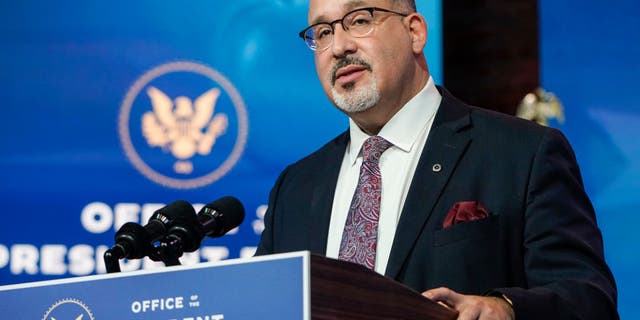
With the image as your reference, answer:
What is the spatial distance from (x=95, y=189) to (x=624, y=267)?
6.17 feet

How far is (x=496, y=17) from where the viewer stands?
14.7 feet

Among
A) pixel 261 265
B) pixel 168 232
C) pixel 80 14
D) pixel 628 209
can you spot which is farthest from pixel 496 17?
pixel 261 265

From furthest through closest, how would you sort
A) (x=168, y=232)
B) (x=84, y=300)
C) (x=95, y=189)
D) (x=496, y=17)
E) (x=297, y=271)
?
(x=496, y=17)
(x=95, y=189)
(x=168, y=232)
(x=84, y=300)
(x=297, y=271)

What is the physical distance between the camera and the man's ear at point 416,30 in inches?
97.3

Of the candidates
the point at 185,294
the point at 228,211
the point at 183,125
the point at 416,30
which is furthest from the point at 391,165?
the point at 183,125

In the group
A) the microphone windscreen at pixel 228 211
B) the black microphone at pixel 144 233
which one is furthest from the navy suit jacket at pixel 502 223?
the black microphone at pixel 144 233

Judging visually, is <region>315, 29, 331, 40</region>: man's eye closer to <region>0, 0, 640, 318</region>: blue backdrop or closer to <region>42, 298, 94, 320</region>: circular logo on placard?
<region>42, 298, 94, 320</region>: circular logo on placard

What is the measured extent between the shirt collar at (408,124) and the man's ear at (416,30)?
3.8 inches

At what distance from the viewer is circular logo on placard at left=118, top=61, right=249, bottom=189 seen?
11.9 feet

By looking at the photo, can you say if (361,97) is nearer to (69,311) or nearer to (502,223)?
(502,223)

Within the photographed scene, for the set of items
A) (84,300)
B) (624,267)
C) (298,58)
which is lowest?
(624,267)

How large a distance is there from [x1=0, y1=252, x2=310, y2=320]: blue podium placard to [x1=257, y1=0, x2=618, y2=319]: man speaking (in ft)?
1.41

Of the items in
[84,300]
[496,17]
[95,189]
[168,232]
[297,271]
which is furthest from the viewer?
[496,17]

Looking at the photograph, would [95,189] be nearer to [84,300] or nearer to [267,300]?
[84,300]
